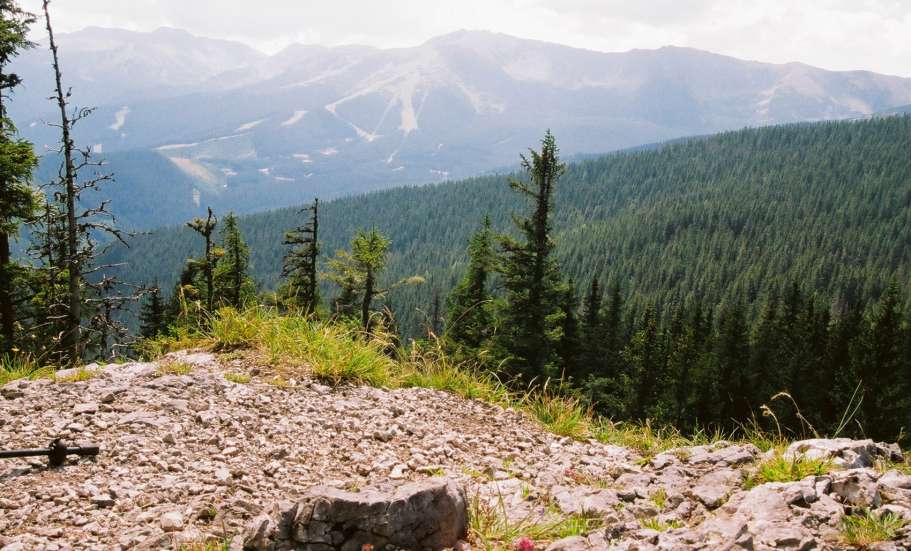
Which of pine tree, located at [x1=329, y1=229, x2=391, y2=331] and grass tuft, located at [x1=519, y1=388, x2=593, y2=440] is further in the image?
pine tree, located at [x1=329, y1=229, x2=391, y2=331]

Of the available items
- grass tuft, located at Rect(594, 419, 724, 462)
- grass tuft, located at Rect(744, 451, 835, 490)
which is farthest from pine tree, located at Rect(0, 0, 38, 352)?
grass tuft, located at Rect(744, 451, 835, 490)

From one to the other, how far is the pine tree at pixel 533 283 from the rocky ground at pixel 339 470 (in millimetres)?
15029

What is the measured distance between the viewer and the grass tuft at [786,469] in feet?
13.8

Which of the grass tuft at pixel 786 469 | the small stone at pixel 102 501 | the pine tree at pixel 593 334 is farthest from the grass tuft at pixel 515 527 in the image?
the pine tree at pixel 593 334

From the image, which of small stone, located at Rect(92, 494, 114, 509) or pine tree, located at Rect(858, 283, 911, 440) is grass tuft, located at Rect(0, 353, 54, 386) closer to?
small stone, located at Rect(92, 494, 114, 509)

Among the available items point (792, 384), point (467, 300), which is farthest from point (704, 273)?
point (467, 300)

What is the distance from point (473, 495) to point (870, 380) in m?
35.3

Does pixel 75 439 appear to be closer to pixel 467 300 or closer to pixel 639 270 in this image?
pixel 467 300

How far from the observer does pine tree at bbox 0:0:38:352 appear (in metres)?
13.6

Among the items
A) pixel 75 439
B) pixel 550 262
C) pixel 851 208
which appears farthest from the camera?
pixel 851 208

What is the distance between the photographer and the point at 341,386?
6.73 meters

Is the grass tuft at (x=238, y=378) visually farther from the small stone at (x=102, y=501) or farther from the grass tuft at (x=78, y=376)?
the small stone at (x=102, y=501)

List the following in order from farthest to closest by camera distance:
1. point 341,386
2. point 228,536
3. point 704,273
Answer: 1. point 704,273
2. point 341,386
3. point 228,536

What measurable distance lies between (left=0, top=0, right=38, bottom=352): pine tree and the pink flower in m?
14.9
